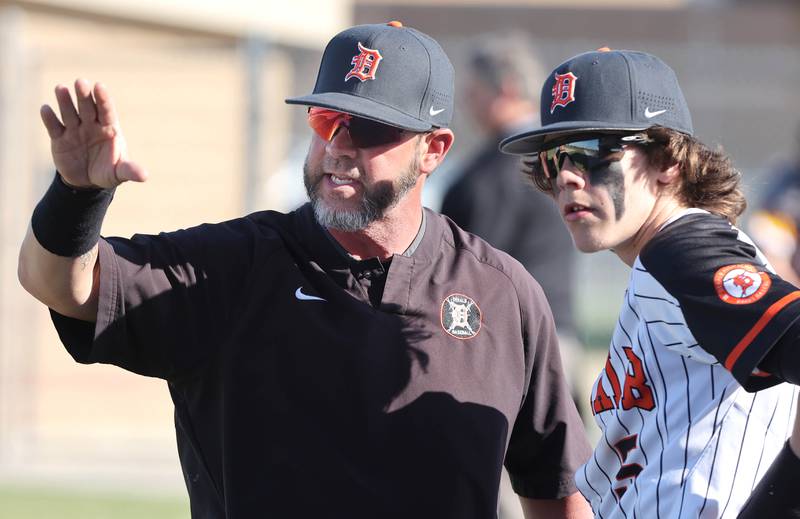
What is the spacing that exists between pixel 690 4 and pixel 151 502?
791 inches

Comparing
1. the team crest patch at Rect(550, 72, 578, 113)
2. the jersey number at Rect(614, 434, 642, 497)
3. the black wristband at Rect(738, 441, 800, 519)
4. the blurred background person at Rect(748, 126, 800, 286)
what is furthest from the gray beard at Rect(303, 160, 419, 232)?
the blurred background person at Rect(748, 126, 800, 286)

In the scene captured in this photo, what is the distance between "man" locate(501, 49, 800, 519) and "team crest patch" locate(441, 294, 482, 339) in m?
0.36

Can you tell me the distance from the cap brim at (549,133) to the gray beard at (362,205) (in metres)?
0.30

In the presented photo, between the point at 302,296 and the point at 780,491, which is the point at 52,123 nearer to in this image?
the point at 302,296

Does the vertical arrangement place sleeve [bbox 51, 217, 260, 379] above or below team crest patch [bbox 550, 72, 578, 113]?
below

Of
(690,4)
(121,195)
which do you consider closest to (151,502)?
(121,195)

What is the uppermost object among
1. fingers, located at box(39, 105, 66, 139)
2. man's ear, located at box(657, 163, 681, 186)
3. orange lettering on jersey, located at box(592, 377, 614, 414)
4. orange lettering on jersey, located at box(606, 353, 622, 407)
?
fingers, located at box(39, 105, 66, 139)

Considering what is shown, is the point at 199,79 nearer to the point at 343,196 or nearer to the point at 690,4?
the point at 343,196

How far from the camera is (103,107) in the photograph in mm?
2773

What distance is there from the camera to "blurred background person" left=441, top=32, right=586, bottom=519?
658cm

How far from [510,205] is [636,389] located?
368cm

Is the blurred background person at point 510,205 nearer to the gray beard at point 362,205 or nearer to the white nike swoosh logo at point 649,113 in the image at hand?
the gray beard at point 362,205

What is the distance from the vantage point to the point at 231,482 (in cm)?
316

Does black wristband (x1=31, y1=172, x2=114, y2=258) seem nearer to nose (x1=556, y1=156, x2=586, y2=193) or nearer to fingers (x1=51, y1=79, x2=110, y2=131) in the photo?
fingers (x1=51, y1=79, x2=110, y2=131)
